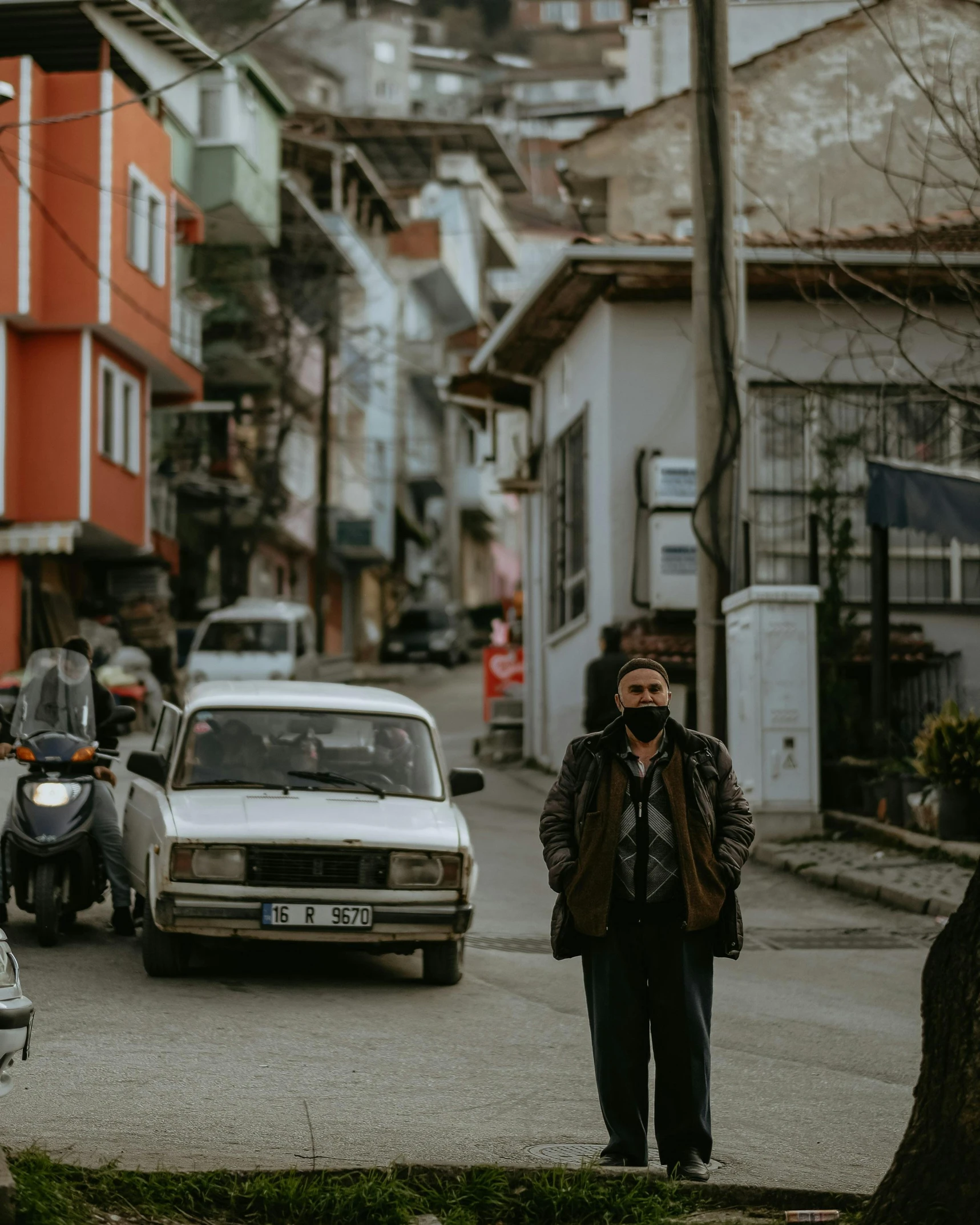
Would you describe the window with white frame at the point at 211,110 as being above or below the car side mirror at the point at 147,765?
above

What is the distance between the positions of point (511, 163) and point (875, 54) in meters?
44.2

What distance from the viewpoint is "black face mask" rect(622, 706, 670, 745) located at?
588cm

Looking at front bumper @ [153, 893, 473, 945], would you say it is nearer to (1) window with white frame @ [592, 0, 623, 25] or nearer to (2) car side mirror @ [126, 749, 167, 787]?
(2) car side mirror @ [126, 749, 167, 787]

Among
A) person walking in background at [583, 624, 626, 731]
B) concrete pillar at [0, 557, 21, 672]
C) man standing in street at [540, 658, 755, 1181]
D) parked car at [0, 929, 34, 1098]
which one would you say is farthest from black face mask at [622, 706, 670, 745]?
concrete pillar at [0, 557, 21, 672]

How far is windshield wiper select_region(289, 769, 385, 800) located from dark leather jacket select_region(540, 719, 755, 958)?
14.4 feet

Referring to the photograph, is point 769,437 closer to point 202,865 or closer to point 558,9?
point 202,865

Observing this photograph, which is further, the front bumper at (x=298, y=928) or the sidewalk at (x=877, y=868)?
the sidewalk at (x=877, y=868)

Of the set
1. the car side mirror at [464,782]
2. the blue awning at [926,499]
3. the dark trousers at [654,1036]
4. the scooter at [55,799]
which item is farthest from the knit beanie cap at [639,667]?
the blue awning at [926,499]

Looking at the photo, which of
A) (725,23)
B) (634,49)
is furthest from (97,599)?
(725,23)

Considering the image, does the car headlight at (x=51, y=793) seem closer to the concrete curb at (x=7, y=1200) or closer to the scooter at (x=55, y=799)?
the scooter at (x=55, y=799)

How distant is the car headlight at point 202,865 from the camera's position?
9406 mm

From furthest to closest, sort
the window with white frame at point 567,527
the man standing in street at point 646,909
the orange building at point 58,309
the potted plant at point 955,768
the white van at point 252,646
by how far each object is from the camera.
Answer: the white van at point 252,646 < the orange building at point 58,309 < the window with white frame at point 567,527 < the potted plant at point 955,768 < the man standing in street at point 646,909

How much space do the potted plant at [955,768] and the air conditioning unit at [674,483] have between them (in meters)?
5.21

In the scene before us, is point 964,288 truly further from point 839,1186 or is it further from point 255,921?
point 839,1186
